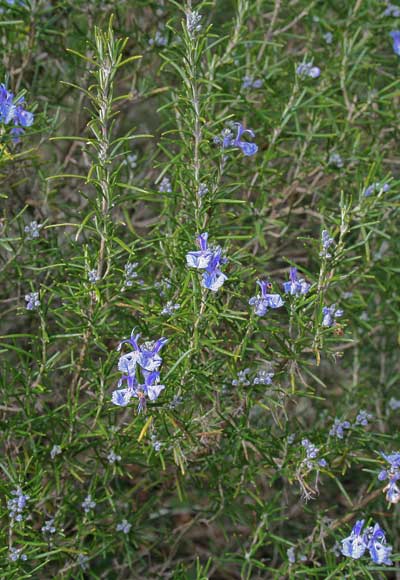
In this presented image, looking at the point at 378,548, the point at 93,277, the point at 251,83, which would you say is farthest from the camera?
the point at 251,83

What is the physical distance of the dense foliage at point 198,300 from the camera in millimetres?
2016

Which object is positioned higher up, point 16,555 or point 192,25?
point 192,25

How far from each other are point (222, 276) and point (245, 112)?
985 millimetres

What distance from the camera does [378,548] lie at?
1.92m

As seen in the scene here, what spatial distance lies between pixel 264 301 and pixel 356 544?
63cm

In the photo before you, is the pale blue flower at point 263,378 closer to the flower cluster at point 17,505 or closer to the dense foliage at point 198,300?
the dense foliage at point 198,300

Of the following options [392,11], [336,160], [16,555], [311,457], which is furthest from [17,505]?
[392,11]

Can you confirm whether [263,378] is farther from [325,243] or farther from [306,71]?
[306,71]

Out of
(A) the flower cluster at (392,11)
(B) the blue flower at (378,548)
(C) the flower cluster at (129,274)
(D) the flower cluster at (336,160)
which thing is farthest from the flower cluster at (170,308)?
(A) the flower cluster at (392,11)

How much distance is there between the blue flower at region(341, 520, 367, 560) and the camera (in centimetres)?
194

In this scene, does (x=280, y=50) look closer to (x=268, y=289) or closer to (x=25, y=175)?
(x=25, y=175)

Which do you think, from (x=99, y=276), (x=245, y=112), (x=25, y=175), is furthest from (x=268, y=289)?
(x=25, y=175)

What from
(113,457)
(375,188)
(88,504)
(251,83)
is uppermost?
(251,83)

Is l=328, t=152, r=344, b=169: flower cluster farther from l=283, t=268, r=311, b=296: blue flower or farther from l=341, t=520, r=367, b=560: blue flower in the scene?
l=341, t=520, r=367, b=560: blue flower
